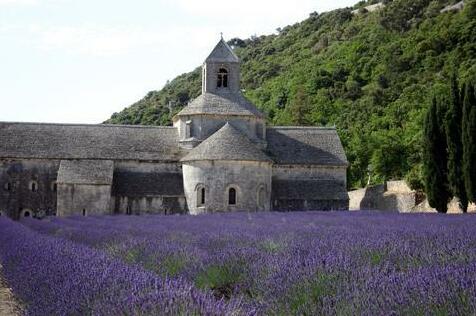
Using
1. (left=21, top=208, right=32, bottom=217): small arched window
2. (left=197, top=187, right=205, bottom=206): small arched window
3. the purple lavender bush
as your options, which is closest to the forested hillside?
(left=197, top=187, right=205, bottom=206): small arched window

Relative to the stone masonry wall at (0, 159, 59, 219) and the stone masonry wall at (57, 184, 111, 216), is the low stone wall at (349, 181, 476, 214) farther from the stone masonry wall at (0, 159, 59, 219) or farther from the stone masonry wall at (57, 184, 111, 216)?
the stone masonry wall at (0, 159, 59, 219)

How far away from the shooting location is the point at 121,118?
109m

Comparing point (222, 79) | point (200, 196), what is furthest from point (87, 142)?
point (222, 79)

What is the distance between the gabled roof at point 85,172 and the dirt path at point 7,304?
79.7ft

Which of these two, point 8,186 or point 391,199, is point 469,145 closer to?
point 391,199

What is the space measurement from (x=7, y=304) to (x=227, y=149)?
25808 millimetres

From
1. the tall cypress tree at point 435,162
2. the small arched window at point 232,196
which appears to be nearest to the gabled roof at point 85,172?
the small arched window at point 232,196

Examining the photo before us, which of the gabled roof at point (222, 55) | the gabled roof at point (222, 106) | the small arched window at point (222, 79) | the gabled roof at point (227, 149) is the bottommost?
the gabled roof at point (227, 149)

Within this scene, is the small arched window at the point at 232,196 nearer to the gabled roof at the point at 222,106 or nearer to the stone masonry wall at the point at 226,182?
the stone masonry wall at the point at 226,182

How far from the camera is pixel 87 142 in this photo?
128 feet

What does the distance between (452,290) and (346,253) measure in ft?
12.2

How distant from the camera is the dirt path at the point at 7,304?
28.0ft

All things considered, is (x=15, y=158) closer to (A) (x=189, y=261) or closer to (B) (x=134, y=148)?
(B) (x=134, y=148)

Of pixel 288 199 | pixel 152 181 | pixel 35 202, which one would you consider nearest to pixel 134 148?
pixel 152 181
